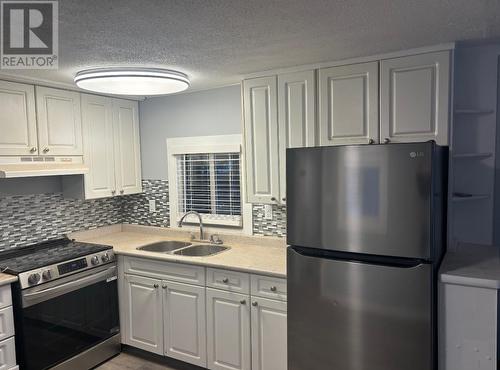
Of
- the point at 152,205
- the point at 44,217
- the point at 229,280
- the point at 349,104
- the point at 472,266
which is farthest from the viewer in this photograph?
the point at 152,205

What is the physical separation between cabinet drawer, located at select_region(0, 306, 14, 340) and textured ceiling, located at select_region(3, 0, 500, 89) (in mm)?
1579

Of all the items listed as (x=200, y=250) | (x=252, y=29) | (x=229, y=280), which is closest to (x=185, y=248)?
(x=200, y=250)

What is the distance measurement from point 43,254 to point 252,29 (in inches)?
90.1

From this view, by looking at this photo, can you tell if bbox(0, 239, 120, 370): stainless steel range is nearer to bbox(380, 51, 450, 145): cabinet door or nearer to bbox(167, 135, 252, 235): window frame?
bbox(167, 135, 252, 235): window frame

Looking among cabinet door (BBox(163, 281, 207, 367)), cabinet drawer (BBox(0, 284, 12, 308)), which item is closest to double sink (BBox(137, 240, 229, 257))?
cabinet door (BBox(163, 281, 207, 367))

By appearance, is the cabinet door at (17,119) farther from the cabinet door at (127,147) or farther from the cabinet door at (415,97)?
the cabinet door at (415,97)

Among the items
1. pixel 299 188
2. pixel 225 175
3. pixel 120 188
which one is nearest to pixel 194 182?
pixel 225 175

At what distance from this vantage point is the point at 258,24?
5.82 feet

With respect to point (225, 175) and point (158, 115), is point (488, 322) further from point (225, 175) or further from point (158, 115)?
point (158, 115)

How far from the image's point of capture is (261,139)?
9.17 feet

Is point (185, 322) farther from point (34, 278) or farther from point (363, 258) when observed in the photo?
point (363, 258)

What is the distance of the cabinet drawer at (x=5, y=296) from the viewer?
245 cm

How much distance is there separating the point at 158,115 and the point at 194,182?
73cm

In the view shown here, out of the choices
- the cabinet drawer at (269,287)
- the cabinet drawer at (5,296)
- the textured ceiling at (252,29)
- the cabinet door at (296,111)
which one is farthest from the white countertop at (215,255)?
the textured ceiling at (252,29)
